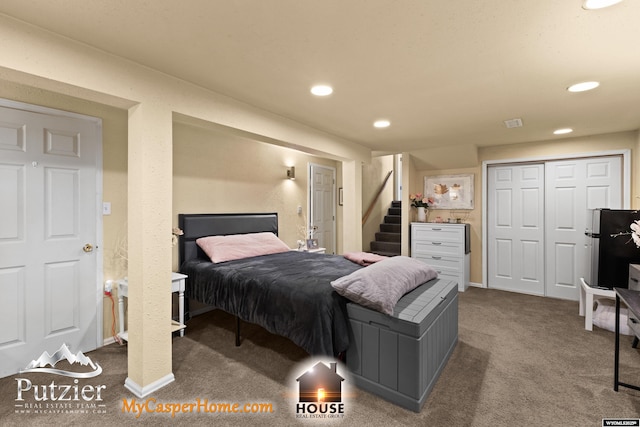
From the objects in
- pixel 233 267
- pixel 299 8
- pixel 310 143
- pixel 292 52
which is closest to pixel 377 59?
pixel 292 52

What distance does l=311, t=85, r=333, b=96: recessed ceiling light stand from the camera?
2.35 meters

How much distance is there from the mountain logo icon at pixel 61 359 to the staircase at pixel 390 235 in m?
4.53

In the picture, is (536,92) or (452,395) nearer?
(452,395)

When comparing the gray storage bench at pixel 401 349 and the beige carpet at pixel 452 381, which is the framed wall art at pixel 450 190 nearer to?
the beige carpet at pixel 452 381

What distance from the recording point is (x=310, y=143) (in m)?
3.48

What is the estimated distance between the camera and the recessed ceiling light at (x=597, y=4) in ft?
4.40

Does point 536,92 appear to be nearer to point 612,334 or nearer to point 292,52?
point 292,52

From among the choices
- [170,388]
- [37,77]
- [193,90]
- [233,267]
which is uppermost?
[193,90]

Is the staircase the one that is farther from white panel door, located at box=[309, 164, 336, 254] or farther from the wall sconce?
the wall sconce

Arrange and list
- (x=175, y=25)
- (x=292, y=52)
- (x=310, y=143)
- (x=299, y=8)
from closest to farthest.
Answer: (x=299, y=8) → (x=175, y=25) → (x=292, y=52) → (x=310, y=143)

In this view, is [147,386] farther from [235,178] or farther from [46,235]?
[235,178]

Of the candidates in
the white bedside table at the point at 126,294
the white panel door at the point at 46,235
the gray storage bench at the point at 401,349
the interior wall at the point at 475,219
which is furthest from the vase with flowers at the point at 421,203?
the white panel door at the point at 46,235

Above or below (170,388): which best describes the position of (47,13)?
above

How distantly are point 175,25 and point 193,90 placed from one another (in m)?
0.76
